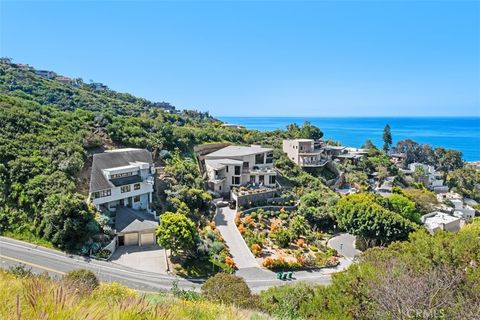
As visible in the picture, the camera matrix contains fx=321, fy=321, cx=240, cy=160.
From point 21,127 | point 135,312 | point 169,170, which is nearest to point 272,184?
point 169,170

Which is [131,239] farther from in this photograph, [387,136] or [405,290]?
[387,136]

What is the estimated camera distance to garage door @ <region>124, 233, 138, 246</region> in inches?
1033

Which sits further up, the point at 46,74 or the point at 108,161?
the point at 46,74

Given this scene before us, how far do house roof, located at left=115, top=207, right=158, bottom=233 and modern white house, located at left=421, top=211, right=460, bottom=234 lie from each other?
27885 mm

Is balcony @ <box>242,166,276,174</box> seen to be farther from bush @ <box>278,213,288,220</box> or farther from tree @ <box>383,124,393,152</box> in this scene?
tree @ <box>383,124,393,152</box>

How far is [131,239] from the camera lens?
26.4 metres

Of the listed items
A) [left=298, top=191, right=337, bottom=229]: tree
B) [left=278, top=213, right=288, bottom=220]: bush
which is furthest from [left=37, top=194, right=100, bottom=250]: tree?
[left=298, top=191, right=337, bottom=229]: tree

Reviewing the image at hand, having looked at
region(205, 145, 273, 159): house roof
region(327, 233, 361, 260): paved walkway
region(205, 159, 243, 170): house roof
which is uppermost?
region(205, 145, 273, 159): house roof

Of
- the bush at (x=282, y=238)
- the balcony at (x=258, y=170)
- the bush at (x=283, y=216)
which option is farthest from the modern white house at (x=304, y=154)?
the bush at (x=282, y=238)

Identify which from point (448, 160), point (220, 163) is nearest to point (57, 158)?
point (220, 163)

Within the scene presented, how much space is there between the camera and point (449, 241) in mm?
16969

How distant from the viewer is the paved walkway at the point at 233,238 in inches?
1040

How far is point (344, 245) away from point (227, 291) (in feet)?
66.0

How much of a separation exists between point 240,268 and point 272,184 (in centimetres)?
1724
